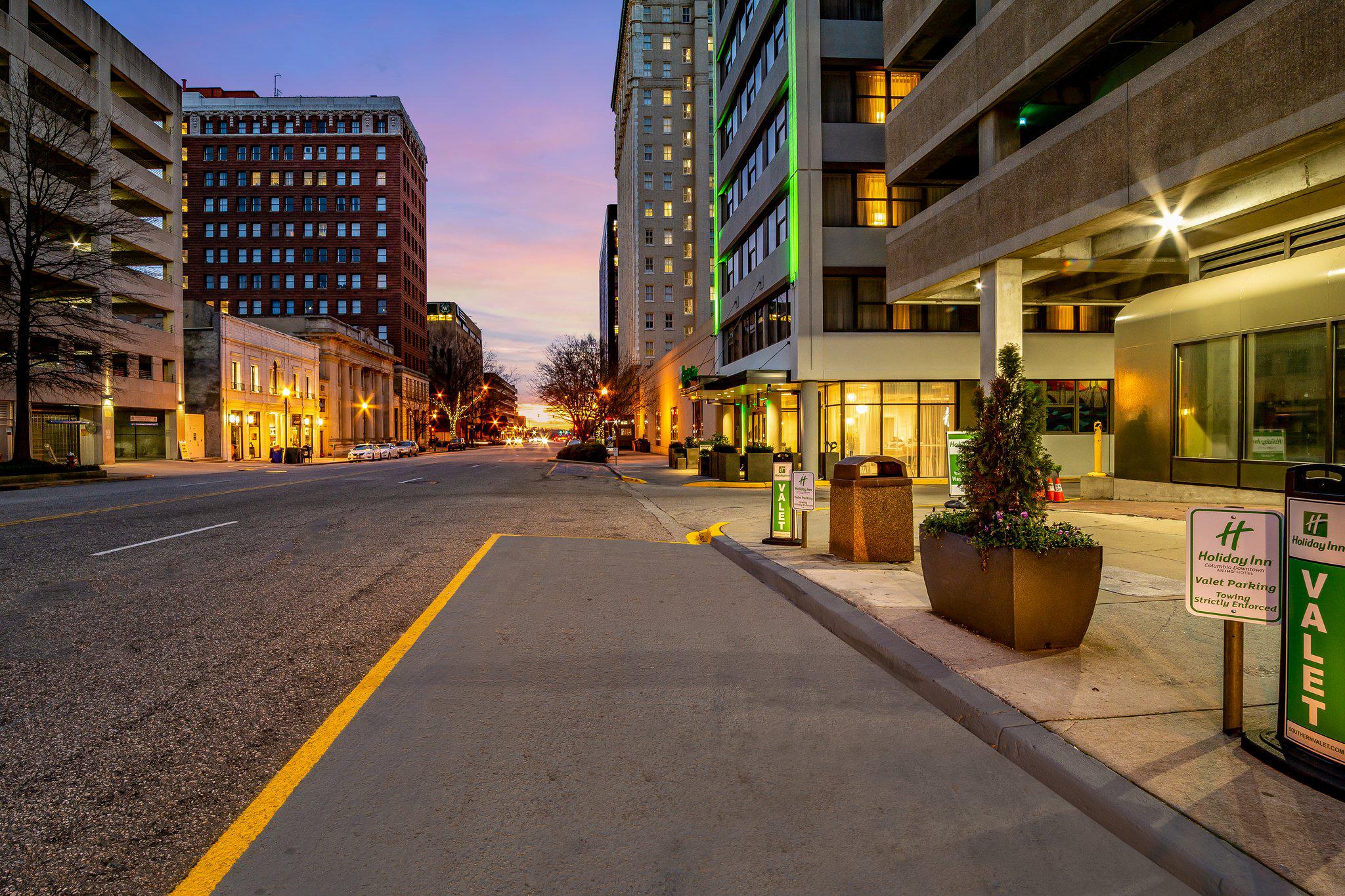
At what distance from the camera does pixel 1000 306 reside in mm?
15766

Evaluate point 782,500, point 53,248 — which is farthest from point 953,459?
point 53,248

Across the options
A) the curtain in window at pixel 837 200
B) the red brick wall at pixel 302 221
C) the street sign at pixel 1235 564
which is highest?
the red brick wall at pixel 302 221

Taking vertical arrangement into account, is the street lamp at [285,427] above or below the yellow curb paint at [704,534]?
above

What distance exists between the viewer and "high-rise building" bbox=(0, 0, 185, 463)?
36.5m

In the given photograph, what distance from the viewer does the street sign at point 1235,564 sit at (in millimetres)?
3422

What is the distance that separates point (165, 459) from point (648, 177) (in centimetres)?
5634

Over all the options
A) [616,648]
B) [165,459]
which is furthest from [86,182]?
[616,648]

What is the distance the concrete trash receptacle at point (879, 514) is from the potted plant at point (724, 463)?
16.3m

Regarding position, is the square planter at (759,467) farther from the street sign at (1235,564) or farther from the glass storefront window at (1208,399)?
the street sign at (1235,564)

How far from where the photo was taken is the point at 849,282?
25.0m

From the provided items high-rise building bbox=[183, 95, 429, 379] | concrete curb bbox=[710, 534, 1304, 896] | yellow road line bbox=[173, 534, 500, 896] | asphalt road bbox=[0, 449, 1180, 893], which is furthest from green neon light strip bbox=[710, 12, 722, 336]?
high-rise building bbox=[183, 95, 429, 379]

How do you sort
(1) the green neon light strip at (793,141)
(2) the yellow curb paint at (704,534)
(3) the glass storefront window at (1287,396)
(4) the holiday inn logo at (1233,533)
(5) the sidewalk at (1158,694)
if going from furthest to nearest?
(1) the green neon light strip at (793,141)
(3) the glass storefront window at (1287,396)
(2) the yellow curb paint at (704,534)
(4) the holiday inn logo at (1233,533)
(5) the sidewalk at (1158,694)

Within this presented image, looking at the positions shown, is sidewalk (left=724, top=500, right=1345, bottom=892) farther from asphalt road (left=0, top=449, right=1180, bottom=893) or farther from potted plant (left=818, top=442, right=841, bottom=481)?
potted plant (left=818, top=442, right=841, bottom=481)


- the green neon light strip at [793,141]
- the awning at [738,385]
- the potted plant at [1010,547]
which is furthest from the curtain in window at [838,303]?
the potted plant at [1010,547]
